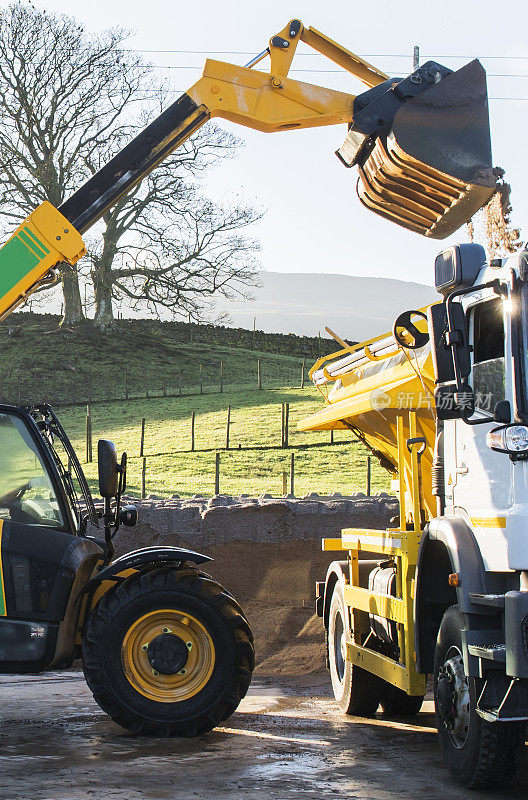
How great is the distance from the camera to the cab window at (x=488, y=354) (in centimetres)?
523

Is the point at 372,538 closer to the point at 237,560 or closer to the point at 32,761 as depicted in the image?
the point at 32,761

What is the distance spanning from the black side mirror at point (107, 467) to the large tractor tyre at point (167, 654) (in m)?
0.68

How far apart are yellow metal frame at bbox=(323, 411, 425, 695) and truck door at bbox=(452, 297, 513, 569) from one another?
86 cm

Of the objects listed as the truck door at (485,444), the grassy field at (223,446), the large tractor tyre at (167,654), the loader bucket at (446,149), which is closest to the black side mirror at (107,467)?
the large tractor tyre at (167,654)

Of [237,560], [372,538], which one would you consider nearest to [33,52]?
[237,560]

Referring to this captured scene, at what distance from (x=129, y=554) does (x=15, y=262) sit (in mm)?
2485

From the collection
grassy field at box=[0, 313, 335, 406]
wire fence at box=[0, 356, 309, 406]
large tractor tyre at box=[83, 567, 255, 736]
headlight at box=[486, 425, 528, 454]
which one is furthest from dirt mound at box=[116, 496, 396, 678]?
grassy field at box=[0, 313, 335, 406]

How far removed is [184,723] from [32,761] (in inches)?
43.2

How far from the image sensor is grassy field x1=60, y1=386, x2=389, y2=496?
1970 centimetres

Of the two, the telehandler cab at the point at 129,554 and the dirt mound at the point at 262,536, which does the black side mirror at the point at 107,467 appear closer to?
the telehandler cab at the point at 129,554

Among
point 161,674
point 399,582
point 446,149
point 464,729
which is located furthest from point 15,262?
point 464,729

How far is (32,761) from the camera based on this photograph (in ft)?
19.4

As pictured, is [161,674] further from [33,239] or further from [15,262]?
[33,239]

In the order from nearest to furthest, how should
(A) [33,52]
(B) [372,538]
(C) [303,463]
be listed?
(B) [372,538], (C) [303,463], (A) [33,52]
